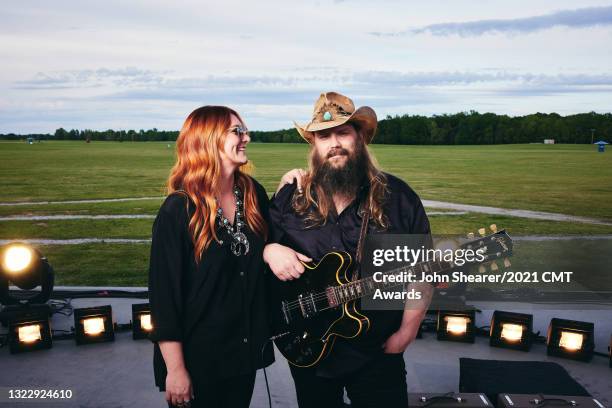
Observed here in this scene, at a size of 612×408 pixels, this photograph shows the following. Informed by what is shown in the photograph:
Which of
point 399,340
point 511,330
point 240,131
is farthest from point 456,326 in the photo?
point 240,131

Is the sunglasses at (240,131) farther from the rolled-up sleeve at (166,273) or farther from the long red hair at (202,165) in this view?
the rolled-up sleeve at (166,273)

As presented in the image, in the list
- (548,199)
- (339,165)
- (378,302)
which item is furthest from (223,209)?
(548,199)

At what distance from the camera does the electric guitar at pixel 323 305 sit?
9.73 feet

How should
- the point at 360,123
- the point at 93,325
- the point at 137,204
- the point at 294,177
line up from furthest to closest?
the point at 137,204, the point at 93,325, the point at 294,177, the point at 360,123

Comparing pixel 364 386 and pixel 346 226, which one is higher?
pixel 346 226

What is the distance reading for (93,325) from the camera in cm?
571

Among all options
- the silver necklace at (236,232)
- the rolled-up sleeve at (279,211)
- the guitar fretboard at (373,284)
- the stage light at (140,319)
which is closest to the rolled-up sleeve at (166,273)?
the silver necklace at (236,232)

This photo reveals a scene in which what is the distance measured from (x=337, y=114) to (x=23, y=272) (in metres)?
4.56

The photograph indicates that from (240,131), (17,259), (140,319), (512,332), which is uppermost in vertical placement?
(240,131)

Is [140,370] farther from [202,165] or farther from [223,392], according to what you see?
[202,165]

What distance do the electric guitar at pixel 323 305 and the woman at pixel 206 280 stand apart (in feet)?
0.77

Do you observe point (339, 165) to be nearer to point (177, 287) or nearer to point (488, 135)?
point (177, 287)

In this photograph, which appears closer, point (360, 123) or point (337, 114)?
Answer: point (337, 114)

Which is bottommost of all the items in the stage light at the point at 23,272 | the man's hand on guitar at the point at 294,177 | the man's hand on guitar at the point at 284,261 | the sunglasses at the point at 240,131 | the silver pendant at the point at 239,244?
the stage light at the point at 23,272
